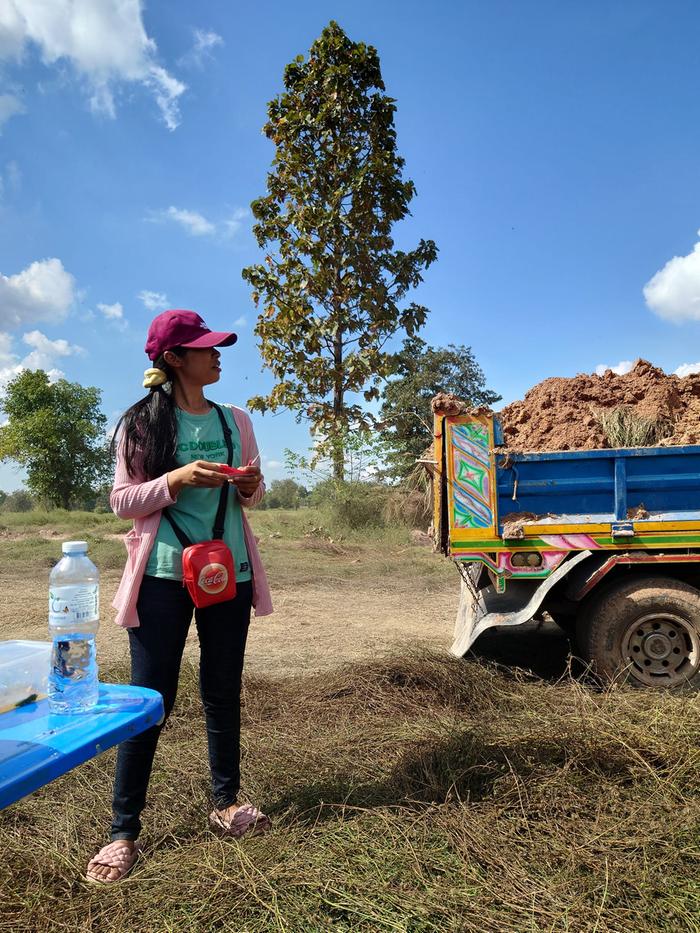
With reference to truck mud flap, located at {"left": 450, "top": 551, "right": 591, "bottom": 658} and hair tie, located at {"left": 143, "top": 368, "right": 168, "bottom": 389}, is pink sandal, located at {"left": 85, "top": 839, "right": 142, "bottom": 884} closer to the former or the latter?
hair tie, located at {"left": 143, "top": 368, "right": 168, "bottom": 389}

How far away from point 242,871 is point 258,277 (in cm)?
1461

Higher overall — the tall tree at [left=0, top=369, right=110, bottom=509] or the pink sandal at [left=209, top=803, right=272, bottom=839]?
the tall tree at [left=0, top=369, right=110, bottom=509]

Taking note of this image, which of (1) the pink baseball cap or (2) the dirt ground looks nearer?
(1) the pink baseball cap

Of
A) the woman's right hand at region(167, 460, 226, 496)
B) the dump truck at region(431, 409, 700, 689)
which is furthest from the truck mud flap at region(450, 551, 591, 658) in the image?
the woman's right hand at region(167, 460, 226, 496)

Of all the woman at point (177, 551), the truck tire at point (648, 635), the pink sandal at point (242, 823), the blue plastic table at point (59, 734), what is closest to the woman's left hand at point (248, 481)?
the woman at point (177, 551)

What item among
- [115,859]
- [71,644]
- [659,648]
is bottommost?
[115,859]

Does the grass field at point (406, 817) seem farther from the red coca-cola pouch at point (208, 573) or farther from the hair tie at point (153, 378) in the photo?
the hair tie at point (153, 378)

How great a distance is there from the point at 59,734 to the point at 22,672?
540 mm

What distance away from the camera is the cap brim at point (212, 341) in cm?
233

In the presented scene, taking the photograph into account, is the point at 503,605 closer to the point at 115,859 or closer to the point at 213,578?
the point at 213,578

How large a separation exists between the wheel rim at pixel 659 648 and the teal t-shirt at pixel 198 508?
2.70m

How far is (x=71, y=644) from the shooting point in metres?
1.78

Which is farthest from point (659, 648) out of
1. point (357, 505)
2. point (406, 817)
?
point (357, 505)

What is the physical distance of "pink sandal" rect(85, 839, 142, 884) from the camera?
7.04 ft
